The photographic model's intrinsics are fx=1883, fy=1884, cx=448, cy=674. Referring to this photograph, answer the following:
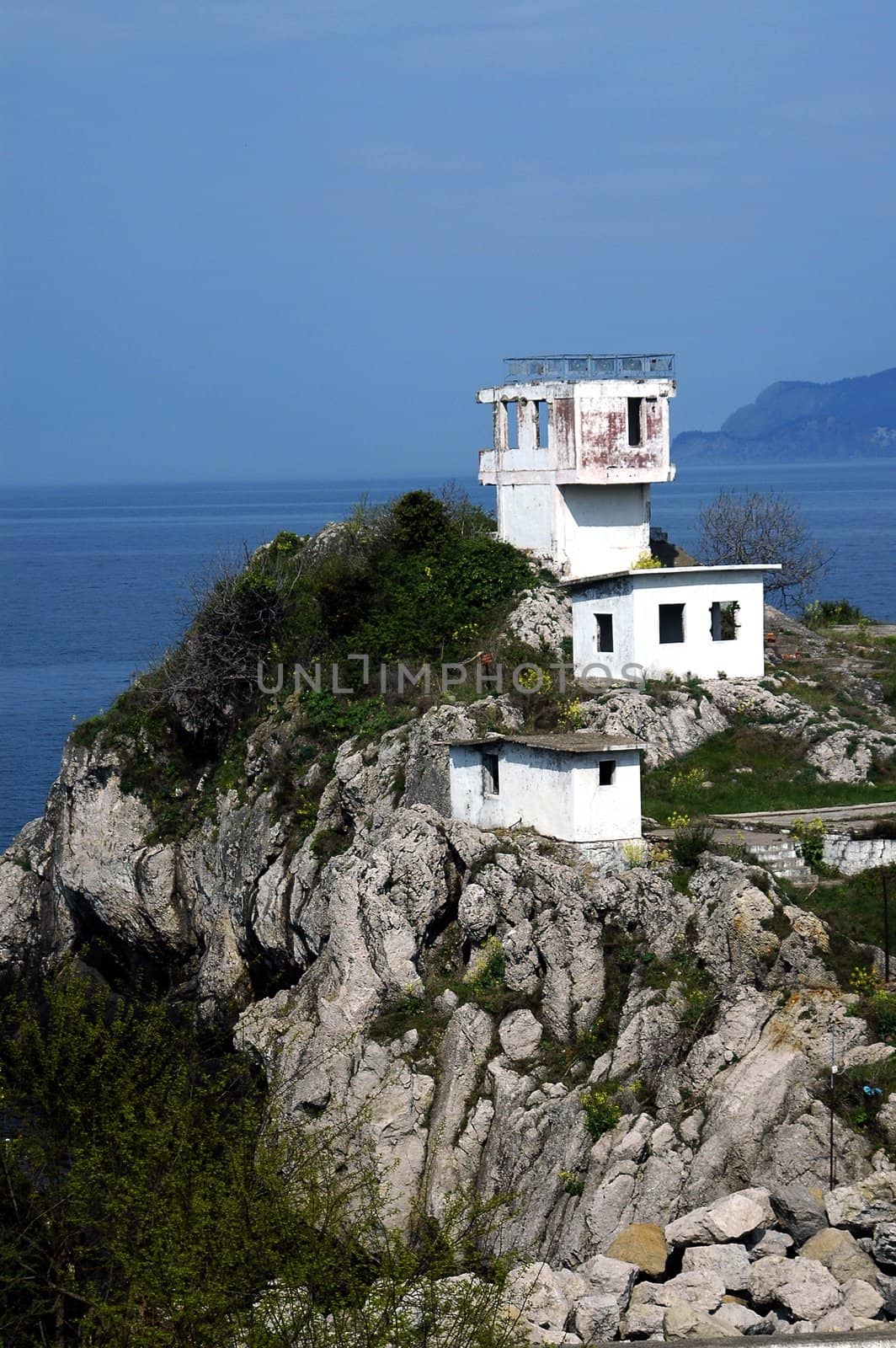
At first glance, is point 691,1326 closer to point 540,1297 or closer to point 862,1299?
point 540,1297

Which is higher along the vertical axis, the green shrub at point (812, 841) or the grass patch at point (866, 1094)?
the green shrub at point (812, 841)

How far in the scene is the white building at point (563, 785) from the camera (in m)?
36.7

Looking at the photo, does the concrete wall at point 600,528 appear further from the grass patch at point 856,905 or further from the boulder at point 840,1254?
the boulder at point 840,1254

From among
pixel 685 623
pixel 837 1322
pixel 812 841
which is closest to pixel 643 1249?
pixel 837 1322

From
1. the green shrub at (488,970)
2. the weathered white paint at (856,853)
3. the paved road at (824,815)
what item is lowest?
the green shrub at (488,970)

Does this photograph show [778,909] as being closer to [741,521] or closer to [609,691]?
[609,691]

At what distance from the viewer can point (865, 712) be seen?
143 ft

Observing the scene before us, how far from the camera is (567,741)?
→ 1481 inches

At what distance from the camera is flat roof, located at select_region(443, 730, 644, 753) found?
120 ft

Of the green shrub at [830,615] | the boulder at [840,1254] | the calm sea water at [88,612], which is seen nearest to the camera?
the boulder at [840,1254]

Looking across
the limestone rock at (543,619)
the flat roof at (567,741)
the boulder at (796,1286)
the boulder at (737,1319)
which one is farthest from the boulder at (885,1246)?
the limestone rock at (543,619)

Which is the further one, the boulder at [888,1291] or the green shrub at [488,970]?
the green shrub at [488,970]

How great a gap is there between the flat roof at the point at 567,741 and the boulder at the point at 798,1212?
36.0 feet

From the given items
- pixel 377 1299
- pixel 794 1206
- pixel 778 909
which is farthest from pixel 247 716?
pixel 377 1299
